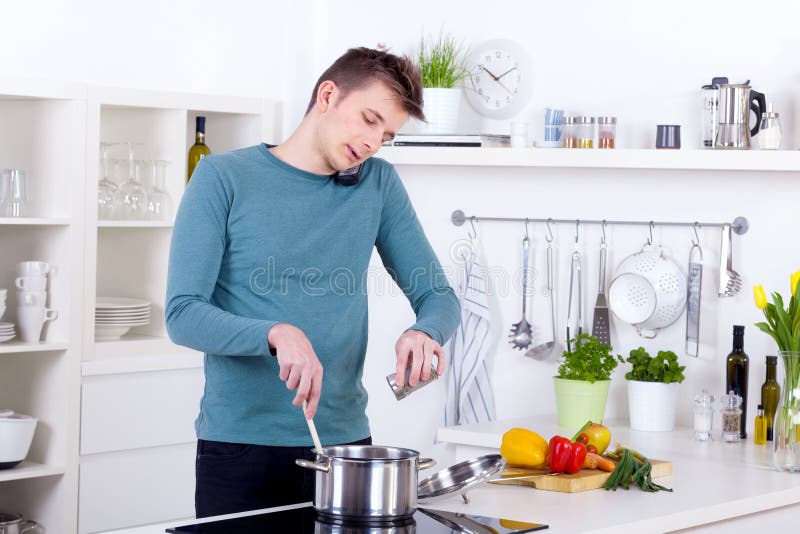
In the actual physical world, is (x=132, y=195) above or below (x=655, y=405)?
above

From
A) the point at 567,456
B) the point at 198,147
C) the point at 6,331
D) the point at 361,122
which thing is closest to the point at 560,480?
the point at 567,456

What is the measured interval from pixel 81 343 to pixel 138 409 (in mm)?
301

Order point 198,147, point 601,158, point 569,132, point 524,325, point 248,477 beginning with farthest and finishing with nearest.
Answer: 1. point 198,147
2. point 524,325
3. point 569,132
4. point 601,158
5. point 248,477

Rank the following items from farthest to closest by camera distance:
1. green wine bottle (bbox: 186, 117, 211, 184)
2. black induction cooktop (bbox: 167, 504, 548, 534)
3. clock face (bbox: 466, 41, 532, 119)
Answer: green wine bottle (bbox: 186, 117, 211, 184)
clock face (bbox: 466, 41, 532, 119)
black induction cooktop (bbox: 167, 504, 548, 534)

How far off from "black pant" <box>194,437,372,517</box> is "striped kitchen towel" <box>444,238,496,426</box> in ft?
5.32

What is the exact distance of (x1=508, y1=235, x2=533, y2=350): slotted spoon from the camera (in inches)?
143

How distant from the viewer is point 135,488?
3.62 metres

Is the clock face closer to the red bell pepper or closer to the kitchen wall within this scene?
the kitchen wall

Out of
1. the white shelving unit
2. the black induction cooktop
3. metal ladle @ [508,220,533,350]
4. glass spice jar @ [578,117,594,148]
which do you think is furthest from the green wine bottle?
the black induction cooktop

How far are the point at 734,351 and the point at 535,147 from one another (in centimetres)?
86

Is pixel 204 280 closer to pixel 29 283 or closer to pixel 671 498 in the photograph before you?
pixel 671 498

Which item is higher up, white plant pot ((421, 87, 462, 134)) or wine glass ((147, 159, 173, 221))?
white plant pot ((421, 87, 462, 134))

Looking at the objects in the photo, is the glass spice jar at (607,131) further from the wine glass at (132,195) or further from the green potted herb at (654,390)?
the wine glass at (132,195)

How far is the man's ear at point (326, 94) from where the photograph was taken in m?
2.12
